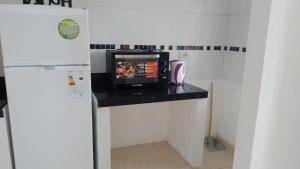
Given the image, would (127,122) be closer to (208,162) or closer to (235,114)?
(208,162)

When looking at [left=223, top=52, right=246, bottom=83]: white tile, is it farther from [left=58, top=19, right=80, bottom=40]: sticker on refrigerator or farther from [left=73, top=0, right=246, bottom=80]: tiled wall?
[left=58, top=19, right=80, bottom=40]: sticker on refrigerator

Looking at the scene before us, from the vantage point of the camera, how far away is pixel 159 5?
2219 millimetres

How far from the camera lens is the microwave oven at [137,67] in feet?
6.18

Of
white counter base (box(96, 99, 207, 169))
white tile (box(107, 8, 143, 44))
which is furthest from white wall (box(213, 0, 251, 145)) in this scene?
white tile (box(107, 8, 143, 44))

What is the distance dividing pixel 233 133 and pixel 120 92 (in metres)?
1.38

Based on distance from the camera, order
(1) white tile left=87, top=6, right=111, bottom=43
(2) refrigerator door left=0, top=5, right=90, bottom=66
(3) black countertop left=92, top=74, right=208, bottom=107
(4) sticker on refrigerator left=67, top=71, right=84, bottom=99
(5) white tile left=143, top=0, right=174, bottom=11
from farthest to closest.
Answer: (5) white tile left=143, top=0, right=174, bottom=11, (1) white tile left=87, top=6, right=111, bottom=43, (3) black countertop left=92, top=74, right=208, bottom=107, (4) sticker on refrigerator left=67, top=71, right=84, bottom=99, (2) refrigerator door left=0, top=5, right=90, bottom=66

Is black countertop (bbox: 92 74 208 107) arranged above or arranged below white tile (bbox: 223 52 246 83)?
below

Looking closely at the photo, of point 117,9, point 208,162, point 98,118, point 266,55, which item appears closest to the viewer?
point 266,55

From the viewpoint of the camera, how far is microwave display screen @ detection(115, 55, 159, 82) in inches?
74.6

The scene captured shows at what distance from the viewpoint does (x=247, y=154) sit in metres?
1.00

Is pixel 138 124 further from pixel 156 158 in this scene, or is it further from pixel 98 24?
pixel 98 24

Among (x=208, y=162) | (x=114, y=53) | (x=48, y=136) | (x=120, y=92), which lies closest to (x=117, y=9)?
(x=114, y=53)

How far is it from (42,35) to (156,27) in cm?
115

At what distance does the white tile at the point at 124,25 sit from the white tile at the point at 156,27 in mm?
55
